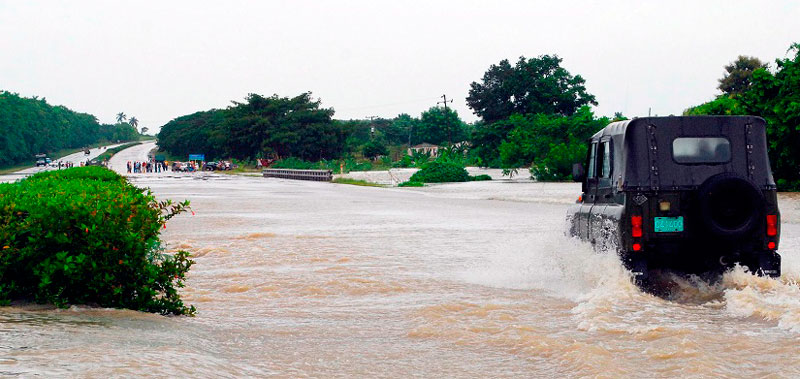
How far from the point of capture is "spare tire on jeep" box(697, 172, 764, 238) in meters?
8.80

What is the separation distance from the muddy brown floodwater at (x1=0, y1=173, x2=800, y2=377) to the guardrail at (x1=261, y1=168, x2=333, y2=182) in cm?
4966

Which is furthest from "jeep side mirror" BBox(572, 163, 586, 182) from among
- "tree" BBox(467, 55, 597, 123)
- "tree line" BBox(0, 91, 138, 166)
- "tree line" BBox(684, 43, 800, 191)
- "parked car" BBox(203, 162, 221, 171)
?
"tree line" BBox(0, 91, 138, 166)

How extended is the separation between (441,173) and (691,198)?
160 feet

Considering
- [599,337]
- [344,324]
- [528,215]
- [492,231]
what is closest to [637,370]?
[599,337]

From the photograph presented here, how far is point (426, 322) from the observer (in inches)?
338

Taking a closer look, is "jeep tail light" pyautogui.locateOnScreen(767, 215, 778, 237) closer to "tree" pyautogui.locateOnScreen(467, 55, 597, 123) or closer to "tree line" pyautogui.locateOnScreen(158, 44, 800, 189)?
"tree line" pyautogui.locateOnScreen(158, 44, 800, 189)

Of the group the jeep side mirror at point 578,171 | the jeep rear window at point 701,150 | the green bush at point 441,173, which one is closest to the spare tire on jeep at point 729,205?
the jeep rear window at point 701,150

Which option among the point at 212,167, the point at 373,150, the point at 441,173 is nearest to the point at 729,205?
the point at 441,173

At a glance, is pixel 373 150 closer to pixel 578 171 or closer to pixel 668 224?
pixel 578 171

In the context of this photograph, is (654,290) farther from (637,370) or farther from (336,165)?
(336,165)

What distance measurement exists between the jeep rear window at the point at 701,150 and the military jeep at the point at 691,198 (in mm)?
11

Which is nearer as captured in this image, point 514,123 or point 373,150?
point 514,123

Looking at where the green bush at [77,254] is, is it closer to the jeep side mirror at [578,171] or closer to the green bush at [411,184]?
the jeep side mirror at [578,171]

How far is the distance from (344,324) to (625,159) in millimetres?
3614
